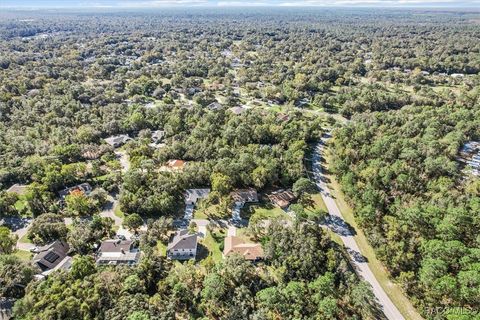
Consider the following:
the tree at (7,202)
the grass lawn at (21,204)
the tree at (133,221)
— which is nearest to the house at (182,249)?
the tree at (133,221)

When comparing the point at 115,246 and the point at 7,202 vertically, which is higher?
the point at 7,202

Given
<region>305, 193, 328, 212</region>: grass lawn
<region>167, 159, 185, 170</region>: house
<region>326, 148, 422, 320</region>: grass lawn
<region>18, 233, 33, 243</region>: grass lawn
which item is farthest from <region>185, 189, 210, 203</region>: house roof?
<region>18, 233, 33, 243</region>: grass lawn

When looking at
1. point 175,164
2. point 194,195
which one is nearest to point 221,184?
point 194,195

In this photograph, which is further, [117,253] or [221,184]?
[221,184]

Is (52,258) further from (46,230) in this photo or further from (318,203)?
(318,203)

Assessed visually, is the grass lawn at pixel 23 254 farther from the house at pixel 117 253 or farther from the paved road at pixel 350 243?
the paved road at pixel 350 243

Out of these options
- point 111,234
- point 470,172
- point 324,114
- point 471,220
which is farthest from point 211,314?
point 324,114

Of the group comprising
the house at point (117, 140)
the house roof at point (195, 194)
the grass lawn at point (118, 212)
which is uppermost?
the house at point (117, 140)
